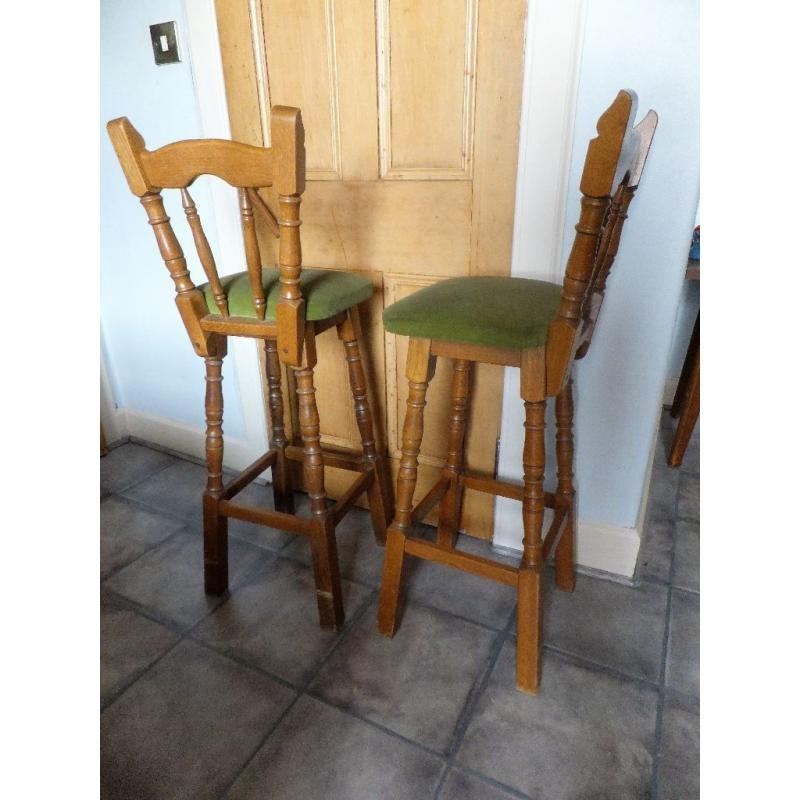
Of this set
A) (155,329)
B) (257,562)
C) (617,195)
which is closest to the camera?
(617,195)

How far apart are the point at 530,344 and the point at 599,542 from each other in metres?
0.82

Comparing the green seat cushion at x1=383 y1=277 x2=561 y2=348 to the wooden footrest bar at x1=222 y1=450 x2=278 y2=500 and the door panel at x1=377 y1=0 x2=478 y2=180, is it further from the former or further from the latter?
the wooden footrest bar at x1=222 y1=450 x2=278 y2=500

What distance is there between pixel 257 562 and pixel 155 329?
Result: 1.00 meters

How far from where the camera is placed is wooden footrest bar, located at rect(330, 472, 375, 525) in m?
1.36

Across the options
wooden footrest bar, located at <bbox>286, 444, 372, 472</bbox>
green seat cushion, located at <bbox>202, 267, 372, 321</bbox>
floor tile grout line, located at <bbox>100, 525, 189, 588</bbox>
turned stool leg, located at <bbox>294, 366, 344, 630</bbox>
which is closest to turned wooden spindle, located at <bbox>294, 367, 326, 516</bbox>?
turned stool leg, located at <bbox>294, 366, 344, 630</bbox>

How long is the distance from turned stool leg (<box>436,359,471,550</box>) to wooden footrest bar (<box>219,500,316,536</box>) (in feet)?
1.17

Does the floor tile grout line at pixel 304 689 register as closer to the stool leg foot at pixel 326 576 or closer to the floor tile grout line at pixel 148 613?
the stool leg foot at pixel 326 576
